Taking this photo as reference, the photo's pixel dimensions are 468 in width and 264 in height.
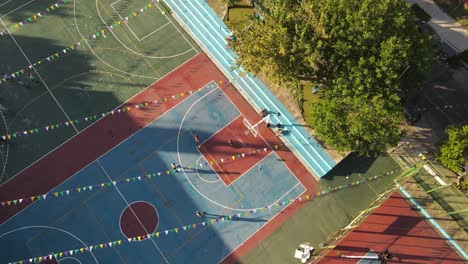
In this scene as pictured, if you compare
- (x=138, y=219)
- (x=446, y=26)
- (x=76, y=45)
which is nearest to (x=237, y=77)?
(x=138, y=219)

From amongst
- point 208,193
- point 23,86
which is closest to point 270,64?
point 208,193

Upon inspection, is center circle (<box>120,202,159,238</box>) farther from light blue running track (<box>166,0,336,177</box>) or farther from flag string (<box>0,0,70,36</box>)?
flag string (<box>0,0,70,36</box>)

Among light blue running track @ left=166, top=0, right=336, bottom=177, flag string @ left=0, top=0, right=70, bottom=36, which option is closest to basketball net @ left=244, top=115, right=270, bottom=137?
light blue running track @ left=166, top=0, right=336, bottom=177

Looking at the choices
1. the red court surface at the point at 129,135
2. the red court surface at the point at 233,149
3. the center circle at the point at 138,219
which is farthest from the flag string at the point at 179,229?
the red court surface at the point at 233,149

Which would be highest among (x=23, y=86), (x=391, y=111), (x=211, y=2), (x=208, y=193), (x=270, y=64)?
(x=23, y=86)

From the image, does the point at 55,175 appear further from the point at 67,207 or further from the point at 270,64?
the point at 270,64

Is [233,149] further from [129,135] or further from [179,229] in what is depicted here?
[129,135]
